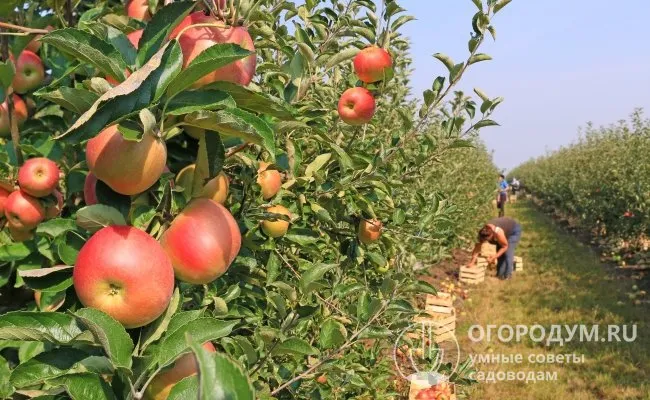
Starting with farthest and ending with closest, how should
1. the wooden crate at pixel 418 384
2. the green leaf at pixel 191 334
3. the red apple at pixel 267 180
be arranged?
the wooden crate at pixel 418 384, the red apple at pixel 267 180, the green leaf at pixel 191 334

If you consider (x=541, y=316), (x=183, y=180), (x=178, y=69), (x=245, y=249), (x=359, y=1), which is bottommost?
(x=541, y=316)

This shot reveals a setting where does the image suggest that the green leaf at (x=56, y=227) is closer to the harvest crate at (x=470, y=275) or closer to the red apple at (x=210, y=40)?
the red apple at (x=210, y=40)

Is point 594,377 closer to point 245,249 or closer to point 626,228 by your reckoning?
point 245,249

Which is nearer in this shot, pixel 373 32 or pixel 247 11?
pixel 247 11

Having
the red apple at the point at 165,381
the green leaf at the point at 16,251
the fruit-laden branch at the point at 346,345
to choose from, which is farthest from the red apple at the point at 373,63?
the red apple at the point at 165,381

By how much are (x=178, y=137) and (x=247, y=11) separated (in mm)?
290

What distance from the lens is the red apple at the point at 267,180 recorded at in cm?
156

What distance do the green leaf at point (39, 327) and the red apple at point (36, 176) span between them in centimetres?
57

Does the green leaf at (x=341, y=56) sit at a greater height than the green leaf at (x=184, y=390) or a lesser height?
greater

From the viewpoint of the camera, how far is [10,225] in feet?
4.47

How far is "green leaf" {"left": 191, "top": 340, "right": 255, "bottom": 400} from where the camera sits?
462mm

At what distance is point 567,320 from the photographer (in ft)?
23.2

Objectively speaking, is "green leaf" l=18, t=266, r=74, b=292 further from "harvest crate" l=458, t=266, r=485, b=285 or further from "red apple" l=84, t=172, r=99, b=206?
"harvest crate" l=458, t=266, r=485, b=285

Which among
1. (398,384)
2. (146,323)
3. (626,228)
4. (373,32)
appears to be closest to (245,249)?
(146,323)
